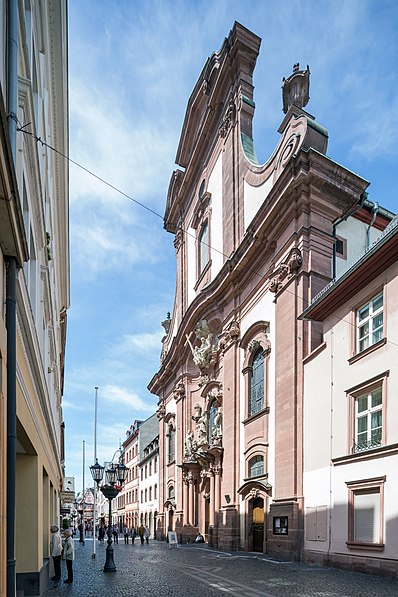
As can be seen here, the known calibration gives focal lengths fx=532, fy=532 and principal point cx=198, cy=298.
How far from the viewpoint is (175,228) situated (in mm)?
45844

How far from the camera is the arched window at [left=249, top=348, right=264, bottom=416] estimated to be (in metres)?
24.6

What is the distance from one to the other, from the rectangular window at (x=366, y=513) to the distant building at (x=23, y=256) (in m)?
8.39

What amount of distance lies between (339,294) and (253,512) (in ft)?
40.5

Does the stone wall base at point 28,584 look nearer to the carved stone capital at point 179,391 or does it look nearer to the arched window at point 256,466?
the arched window at point 256,466

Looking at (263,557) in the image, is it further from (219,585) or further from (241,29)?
(241,29)

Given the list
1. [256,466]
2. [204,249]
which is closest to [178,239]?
[204,249]

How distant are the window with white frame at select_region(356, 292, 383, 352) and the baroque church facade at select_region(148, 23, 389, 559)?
4233 millimetres

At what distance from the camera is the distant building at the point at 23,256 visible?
19.0 feet

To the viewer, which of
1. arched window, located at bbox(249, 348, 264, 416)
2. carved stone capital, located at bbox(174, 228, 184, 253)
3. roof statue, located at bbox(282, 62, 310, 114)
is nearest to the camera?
roof statue, located at bbox(282, 62, 310, 114)

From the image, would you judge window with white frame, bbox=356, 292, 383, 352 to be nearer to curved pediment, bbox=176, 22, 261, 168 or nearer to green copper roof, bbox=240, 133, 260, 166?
green copper roof, bbox=240, 133, 260, 166

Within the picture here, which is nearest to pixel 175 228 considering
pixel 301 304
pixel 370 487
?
pixel 301 304

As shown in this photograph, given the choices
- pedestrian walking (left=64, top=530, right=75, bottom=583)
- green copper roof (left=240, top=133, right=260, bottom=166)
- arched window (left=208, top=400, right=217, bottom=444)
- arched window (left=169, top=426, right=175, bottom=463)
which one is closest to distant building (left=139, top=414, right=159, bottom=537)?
arched window (left=169, top=426, right=175, bottom=463)

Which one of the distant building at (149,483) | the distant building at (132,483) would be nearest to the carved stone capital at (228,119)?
the distant building at (149,483)

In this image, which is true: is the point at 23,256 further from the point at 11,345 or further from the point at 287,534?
the point at 287,534
